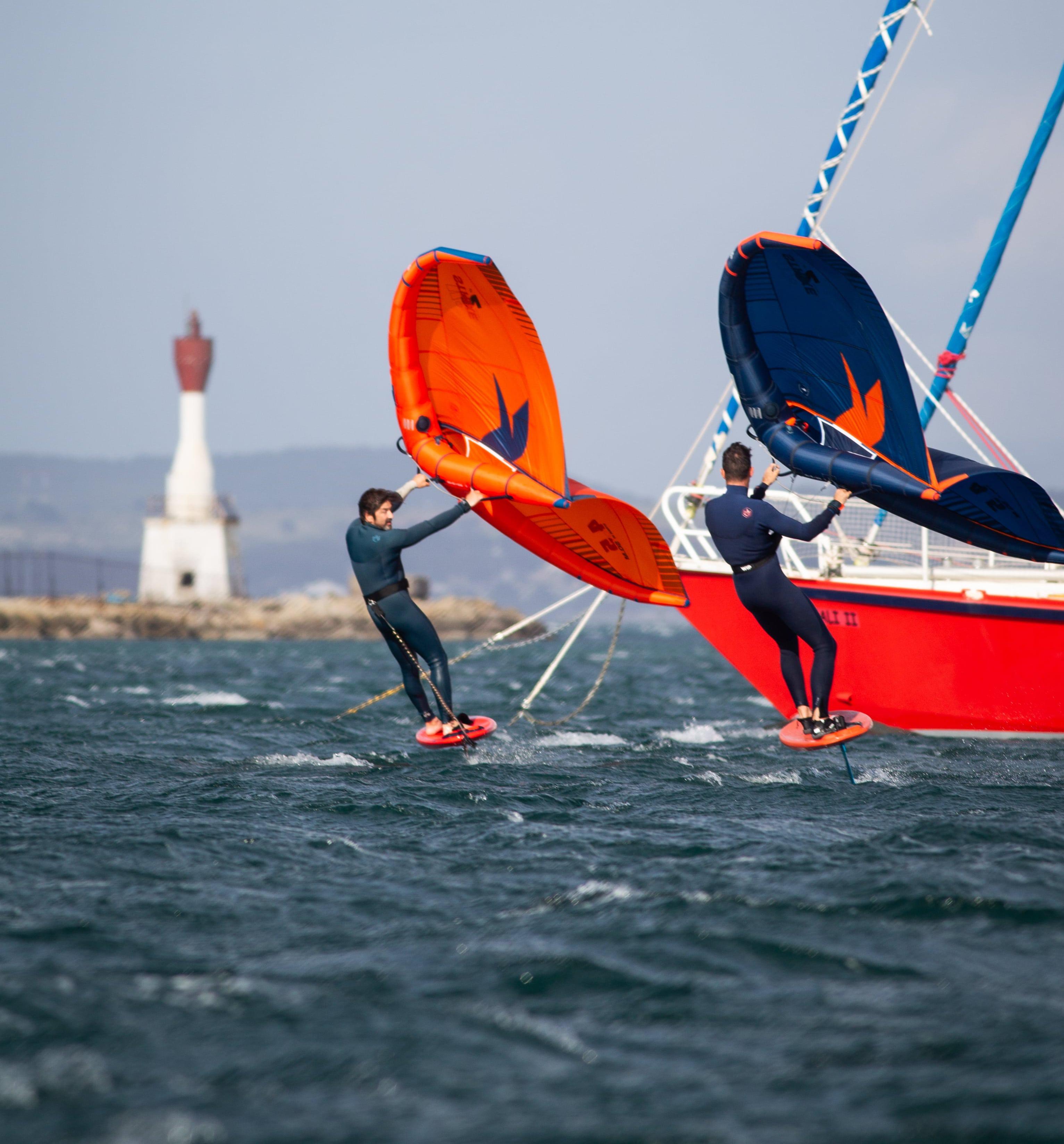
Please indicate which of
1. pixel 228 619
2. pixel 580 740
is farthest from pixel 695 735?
pixel 228 619

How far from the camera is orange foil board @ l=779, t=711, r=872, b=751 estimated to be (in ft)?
30.8

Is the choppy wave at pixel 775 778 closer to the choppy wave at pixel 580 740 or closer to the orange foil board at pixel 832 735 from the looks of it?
the orange foil board at pixel 832 735

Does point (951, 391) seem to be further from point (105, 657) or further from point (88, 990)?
point (105, 657)

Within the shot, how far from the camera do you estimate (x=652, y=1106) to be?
3.82 meters

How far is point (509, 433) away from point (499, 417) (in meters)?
0.18

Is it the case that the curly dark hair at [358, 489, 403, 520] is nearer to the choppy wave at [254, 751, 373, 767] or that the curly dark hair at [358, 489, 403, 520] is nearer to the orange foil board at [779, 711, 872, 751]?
the choppy wave at [254, 751, 373, 767]

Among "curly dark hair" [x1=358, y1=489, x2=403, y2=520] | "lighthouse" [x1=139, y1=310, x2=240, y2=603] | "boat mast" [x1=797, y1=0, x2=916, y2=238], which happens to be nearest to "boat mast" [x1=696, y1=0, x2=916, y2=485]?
"boat mast" [x1=797, y1=0, x2=916, y2=238]

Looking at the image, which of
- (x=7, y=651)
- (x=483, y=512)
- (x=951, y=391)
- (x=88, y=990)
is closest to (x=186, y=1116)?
(x=88, y=990)

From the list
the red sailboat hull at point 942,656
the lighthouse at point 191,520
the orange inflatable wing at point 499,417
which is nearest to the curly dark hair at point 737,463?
the orange inflatable wing at point 499,417

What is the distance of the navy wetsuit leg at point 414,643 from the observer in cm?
1020

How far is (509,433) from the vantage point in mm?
11359

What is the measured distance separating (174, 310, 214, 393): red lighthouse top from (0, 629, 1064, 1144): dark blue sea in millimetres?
51727

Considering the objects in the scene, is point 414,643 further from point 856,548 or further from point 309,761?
point 856,548

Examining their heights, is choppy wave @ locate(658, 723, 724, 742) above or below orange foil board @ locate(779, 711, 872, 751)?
below
